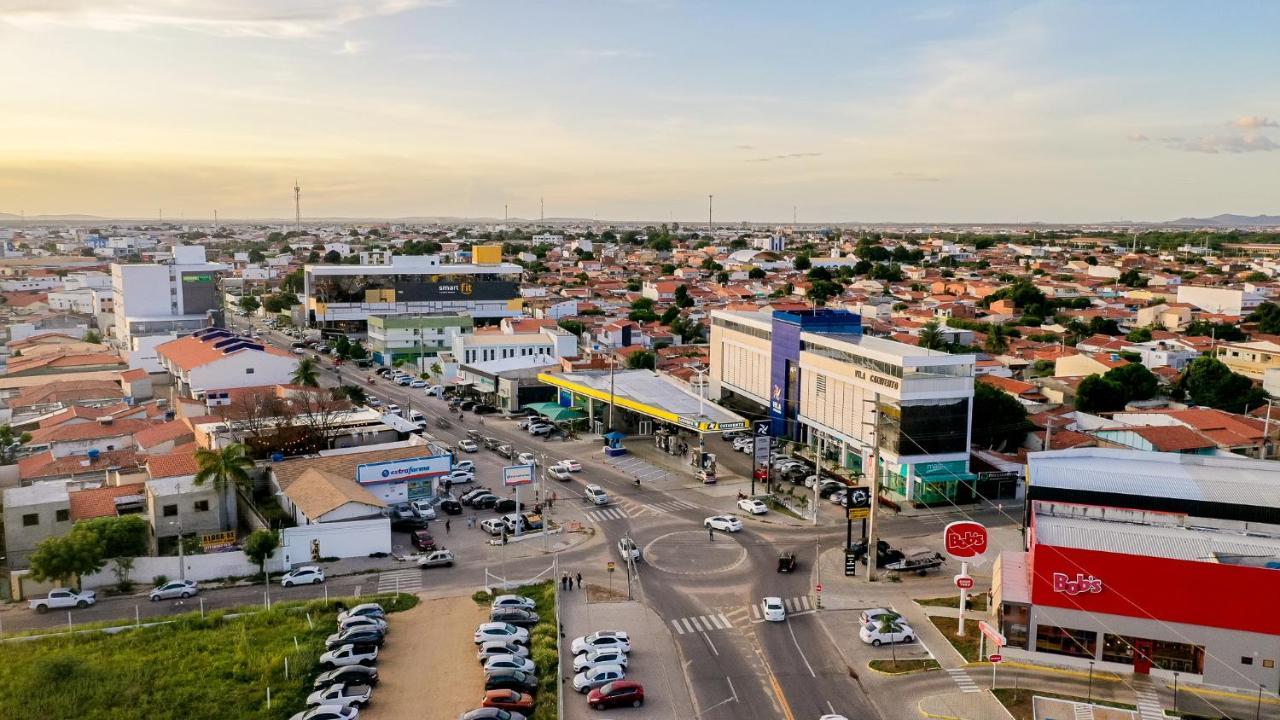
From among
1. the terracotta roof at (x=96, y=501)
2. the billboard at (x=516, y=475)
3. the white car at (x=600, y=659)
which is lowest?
the white car at (x=600, y=659)

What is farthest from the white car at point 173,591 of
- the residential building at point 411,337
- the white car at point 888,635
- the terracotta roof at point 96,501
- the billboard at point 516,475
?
the residential building at point 411,337

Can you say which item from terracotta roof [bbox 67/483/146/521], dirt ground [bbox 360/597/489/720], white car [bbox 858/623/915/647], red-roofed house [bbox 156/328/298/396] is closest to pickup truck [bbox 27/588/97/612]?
terracotta roof [bbox 67/483/146/521]

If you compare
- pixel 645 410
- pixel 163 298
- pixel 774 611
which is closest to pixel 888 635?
pixel 774 611

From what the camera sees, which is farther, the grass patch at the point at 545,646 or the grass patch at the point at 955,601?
the grass patch at the point at 955,601

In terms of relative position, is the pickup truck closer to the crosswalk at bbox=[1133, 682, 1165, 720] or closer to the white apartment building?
the crosswalk at bbox=[1133, 682, 1165, 720]

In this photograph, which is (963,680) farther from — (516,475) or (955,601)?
(516,475)

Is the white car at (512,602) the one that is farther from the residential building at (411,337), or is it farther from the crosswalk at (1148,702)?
the residential building at (411,337)
